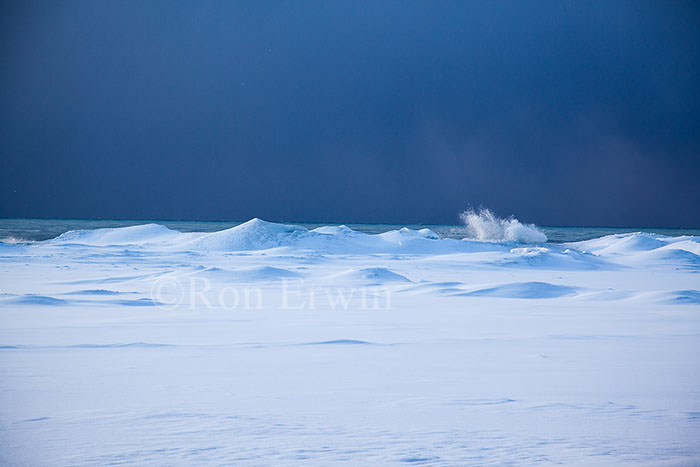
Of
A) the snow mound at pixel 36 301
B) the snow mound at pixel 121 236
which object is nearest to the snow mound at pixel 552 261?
the snow mound at pixel 36 301

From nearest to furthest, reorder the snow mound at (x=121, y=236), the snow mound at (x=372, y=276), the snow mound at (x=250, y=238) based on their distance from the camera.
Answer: the snow mound at (x=372, y=276) → the snow mound at (x=250, y=238) → the snow mound at (x=121, y=236)

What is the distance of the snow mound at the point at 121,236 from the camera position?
112 ft

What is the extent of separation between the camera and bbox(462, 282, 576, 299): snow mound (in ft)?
42.9

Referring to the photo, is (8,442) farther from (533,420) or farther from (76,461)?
(533,420)

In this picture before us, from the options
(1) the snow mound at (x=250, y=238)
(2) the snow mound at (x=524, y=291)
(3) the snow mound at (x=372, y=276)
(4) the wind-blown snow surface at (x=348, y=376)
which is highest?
(1) the snow mound at (x=250, y=238)

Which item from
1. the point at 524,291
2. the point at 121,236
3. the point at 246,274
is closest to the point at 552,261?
the point at 524,291

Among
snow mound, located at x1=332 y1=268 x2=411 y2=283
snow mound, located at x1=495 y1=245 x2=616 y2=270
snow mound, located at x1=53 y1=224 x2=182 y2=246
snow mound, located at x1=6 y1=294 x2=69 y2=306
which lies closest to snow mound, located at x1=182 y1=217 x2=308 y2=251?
snow mound, located at x1=53 y1=224 x2=182 y2=246

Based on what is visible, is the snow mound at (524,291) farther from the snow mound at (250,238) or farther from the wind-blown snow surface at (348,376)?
the snow mound at (250,238)

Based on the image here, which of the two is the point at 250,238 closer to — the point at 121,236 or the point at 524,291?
the point at 121,236

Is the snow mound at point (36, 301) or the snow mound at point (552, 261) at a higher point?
the snow mound at point (552, 261)

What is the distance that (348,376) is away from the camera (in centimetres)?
521

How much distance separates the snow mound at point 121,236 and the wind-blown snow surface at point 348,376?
2063 centimetres

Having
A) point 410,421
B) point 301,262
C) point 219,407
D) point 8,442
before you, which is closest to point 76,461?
point 8,442

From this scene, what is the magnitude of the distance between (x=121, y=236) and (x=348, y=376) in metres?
33.1
